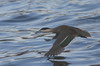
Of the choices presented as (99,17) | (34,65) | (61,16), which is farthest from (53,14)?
(34,65)

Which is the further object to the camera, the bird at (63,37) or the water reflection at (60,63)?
the water reflection at (60,63)

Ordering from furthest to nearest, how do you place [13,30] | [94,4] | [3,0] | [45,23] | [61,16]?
[3,0] → [94,4] → [61,16] → [45,23] → [13,30]

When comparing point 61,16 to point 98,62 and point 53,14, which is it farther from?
point 98,62

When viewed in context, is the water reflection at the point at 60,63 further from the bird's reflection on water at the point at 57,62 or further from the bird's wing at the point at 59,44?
the bird's wing at the point at 59,44

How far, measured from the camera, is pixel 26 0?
16.1 metres

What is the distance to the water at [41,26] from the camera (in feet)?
28.8

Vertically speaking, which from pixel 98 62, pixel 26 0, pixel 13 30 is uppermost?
pixel 26 0

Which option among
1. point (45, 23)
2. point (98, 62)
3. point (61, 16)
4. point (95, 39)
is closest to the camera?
point (98, 62)

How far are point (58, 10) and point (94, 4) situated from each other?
4.87ft

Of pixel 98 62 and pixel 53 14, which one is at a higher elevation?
pixel 53 14

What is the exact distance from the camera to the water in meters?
8.78

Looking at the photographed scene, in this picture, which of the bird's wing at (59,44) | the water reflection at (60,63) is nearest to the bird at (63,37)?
the bird's wing at (59,44)

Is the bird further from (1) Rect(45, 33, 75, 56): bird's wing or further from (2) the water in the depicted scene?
(2) the water

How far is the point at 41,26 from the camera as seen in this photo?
1223 centimetres
